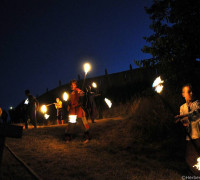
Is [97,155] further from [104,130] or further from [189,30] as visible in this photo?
[189,30]

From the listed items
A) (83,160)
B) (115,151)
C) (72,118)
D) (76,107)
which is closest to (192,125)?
(83,160)

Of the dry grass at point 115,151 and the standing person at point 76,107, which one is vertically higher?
the standing person at point 76,107

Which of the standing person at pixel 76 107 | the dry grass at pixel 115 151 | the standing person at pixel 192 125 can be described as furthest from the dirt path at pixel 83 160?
the standing person at pixel 192 125

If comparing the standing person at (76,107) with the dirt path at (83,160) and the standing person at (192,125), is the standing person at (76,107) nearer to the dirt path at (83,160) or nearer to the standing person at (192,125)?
the dirt path at (83,160)

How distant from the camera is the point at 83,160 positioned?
16.9 ft

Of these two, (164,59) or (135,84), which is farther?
(135,84)

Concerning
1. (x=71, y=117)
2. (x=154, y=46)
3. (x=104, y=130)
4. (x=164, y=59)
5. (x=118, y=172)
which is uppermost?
(x=154, y=46)

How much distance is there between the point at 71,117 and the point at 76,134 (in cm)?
186

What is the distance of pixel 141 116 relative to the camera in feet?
25.8

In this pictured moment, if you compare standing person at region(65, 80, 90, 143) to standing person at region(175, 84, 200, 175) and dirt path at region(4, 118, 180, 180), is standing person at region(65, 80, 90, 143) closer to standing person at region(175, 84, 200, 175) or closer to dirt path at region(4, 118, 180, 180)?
dirt path at region(4, 118, 180, 180)

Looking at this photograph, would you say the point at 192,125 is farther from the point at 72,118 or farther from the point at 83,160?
the point at 72,118

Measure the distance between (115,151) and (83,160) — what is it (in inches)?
47.6

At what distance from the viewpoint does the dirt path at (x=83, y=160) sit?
13.5 ft

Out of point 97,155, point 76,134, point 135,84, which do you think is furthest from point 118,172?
point 135,84
